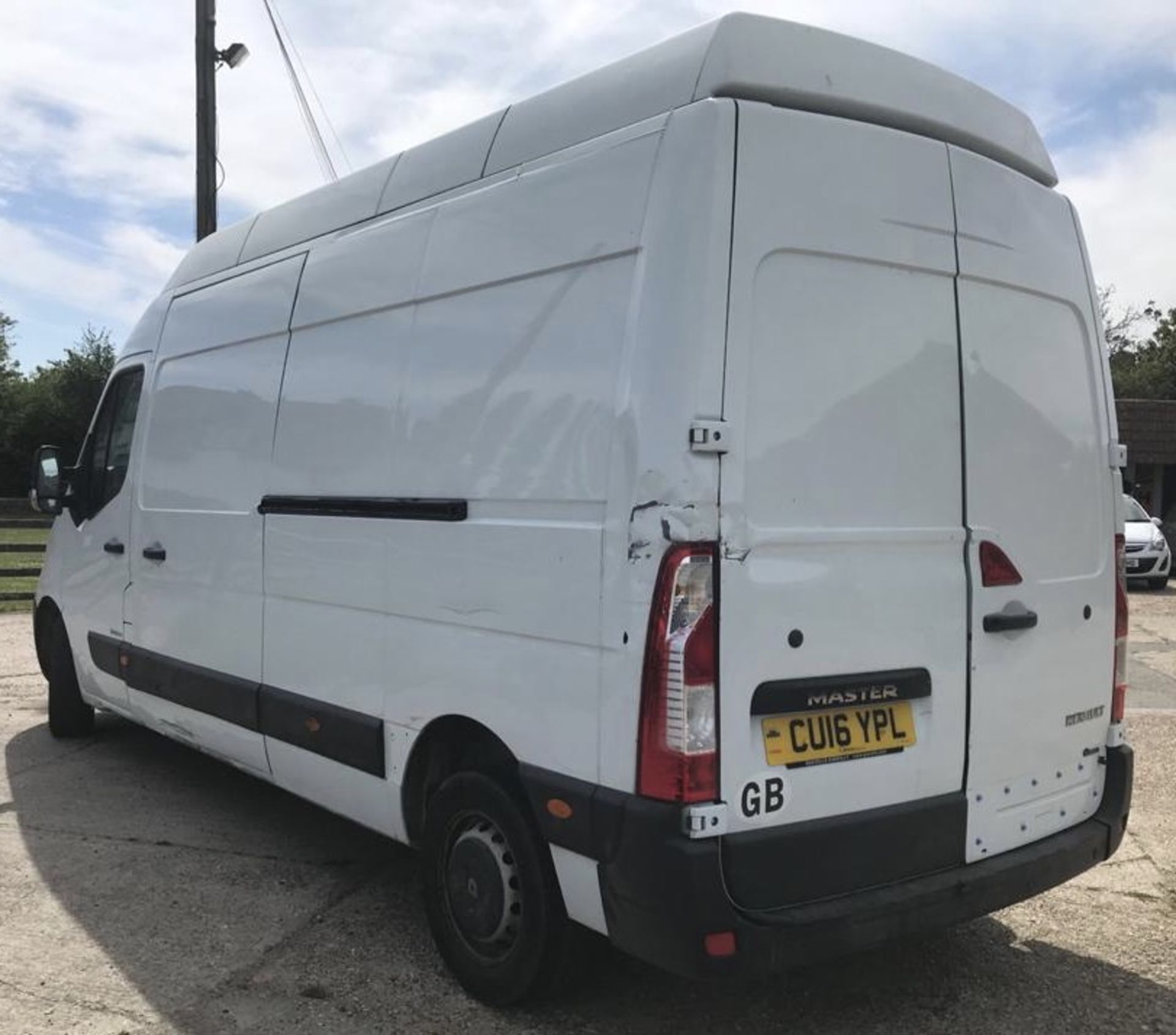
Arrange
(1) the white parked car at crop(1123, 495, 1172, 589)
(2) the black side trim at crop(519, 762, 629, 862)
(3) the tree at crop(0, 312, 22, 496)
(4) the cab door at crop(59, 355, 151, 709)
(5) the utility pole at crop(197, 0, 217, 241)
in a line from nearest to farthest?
1. (2) the black side trim at crop(519, 762, 629, 862)
2. (4) the cab door at crop(59, 355, 151, 709)
3. (5) the utility pole at crop(197, 0, 217, 241)
4. (1) the white parked car at crop(1123, 495, 1172, 589)
5. (3) the tree at crop(0, 312, 22, 496)

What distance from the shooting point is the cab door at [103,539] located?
227 inches

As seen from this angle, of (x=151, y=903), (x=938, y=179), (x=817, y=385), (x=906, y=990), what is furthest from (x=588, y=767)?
(x=151, y=903)

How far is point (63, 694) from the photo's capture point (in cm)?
679

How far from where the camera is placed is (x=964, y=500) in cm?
325

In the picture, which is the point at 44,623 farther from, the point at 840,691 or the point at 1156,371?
the point at 1156,371

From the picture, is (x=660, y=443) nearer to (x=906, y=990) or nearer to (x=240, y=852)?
(x=906, y=990)

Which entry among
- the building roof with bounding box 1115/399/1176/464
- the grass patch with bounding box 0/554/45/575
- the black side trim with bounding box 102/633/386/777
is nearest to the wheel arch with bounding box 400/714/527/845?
the black side trim with bounding box 102/633/386/777

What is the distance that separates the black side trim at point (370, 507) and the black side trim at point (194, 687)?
0.77 meters

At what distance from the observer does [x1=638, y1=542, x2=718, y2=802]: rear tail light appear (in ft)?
8.95

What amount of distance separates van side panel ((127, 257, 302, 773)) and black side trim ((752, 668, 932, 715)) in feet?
7.95

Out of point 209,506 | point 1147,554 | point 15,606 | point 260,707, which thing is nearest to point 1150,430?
point 1147,554

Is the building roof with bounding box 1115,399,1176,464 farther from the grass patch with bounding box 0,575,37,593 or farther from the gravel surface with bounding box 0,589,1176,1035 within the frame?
the grass patch with bounding box 0,575,37,593

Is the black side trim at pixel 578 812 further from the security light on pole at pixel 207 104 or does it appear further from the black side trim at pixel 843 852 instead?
the security light on pole at pixel 207 104

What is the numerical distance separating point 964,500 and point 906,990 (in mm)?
1581
